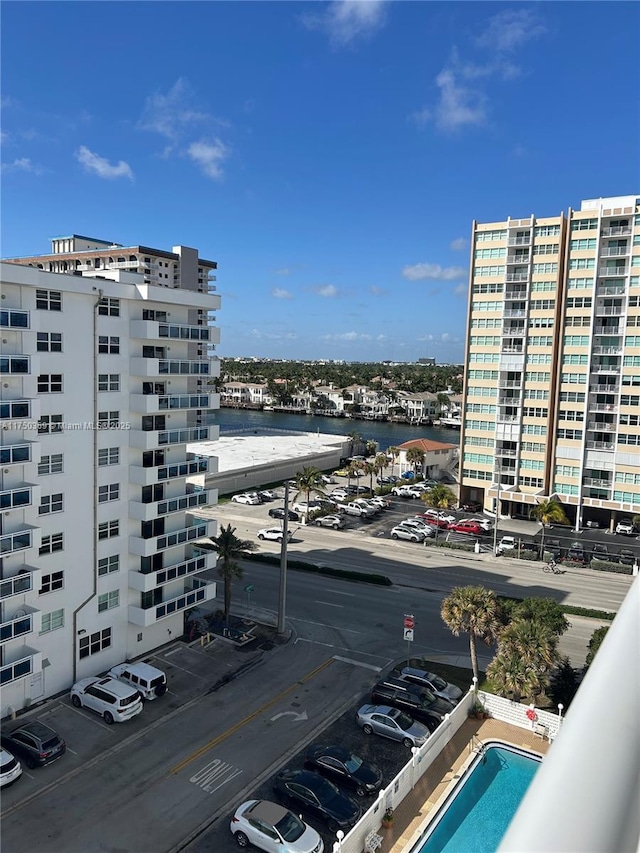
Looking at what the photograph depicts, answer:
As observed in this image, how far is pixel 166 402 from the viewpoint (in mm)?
29328

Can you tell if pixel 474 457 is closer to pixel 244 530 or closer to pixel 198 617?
pixel 244 530

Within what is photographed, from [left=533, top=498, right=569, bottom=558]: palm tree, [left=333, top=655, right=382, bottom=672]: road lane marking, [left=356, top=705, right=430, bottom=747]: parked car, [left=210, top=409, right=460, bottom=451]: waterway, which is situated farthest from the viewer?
[left=210, top=409, right=460, bottom=451]: waterway

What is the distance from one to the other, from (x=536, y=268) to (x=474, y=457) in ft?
59.7

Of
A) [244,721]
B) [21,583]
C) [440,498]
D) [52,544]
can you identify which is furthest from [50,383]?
[440,498]

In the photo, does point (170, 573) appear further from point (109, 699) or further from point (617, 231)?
point (617, 231)

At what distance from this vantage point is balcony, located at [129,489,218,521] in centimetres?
2872

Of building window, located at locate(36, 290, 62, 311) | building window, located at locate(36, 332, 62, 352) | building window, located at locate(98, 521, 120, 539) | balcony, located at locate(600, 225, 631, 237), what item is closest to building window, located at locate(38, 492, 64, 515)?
building window, located at locate(98, 521, 120, 539)

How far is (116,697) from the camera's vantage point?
2486 centimetres

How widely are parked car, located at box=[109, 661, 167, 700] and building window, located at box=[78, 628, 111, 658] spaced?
113 centimetres

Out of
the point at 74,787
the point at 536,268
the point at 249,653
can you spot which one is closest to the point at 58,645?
the point at 74,787

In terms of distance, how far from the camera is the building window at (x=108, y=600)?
27.8 metres

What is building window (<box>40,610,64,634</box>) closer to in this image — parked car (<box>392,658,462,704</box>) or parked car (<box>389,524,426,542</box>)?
parked car (<box>392,658,462,704</box>)

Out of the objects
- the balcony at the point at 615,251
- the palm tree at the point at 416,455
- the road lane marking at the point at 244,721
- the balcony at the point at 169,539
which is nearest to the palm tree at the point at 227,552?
the balcony at the point at 169,539

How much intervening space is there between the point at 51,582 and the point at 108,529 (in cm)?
332
